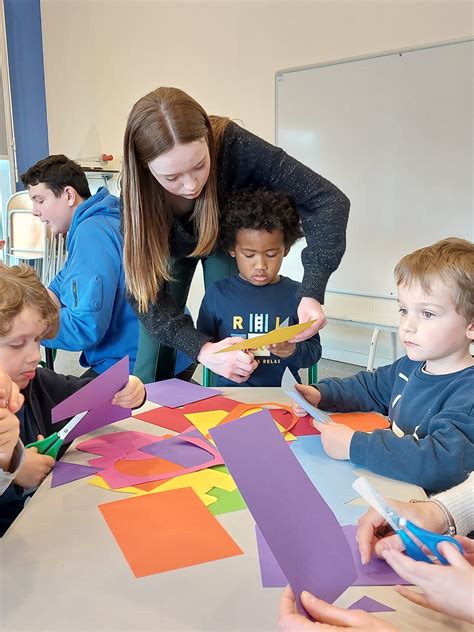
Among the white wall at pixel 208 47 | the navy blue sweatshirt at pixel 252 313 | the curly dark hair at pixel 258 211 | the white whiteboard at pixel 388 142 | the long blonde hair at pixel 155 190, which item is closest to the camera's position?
the long blonde hair at pixel 155 190

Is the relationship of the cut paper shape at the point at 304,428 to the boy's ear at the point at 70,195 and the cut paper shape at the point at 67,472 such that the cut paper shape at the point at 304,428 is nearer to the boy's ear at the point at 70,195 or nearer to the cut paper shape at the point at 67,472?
the cut paper shape at the point at 67,472

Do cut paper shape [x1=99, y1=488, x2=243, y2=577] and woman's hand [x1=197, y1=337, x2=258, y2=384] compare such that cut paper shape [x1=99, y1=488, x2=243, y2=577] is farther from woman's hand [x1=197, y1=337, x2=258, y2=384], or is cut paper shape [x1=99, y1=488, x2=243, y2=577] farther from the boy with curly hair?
the boy with curly hair

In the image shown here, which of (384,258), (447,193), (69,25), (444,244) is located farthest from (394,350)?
(69,25)

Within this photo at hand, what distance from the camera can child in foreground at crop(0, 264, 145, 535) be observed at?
0.98 meters

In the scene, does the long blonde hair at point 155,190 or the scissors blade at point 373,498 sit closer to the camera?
the scissors blade at point 373,498

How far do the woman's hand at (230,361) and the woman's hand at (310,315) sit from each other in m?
0.12

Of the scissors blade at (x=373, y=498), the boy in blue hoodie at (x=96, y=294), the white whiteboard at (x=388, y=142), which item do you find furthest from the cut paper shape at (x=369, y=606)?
the white whiteboard at (x=388, y=142)

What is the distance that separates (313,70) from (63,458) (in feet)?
10.3

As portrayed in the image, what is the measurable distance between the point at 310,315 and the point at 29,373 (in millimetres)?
669

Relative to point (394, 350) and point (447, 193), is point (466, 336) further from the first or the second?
point (447, 193)

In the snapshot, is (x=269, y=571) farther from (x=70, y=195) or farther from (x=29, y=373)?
(x=70, y=195)

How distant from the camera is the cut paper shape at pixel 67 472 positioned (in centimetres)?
91

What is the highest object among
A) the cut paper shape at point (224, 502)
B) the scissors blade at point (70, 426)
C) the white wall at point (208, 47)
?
the white wall at point (208, 47)

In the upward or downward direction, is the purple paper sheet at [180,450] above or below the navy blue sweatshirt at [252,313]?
below
